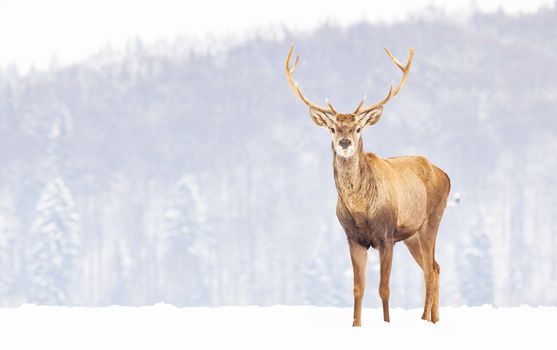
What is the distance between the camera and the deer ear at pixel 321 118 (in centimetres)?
1623

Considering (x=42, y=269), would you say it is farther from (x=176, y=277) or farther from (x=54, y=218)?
(x=176, y=277)

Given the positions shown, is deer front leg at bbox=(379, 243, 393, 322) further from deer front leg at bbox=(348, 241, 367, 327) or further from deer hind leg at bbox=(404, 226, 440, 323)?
deer hind leg at bbox=(404, 226, 440, 323)

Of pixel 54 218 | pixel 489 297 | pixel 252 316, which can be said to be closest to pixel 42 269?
pixel 54 218

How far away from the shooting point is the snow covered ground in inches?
574

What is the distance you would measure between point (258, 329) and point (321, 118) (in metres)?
2.46

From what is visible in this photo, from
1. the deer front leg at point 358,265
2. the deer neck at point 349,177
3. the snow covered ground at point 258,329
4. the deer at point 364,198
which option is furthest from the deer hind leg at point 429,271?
the deer neck at point 349,177

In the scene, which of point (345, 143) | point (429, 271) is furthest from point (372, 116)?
point (429, 271)

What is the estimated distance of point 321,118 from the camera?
1631 centimetres

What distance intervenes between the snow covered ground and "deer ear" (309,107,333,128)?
2252mm

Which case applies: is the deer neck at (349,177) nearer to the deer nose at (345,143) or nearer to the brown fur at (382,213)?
the brown fur at (382,213)

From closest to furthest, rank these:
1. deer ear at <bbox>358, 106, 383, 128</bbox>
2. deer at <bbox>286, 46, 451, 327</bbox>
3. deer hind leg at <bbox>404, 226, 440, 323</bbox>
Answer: deer at <bbox>286, 46, 451, 327</bbox>, deer ear at <bbox>358, 106, 383, 128</bbox>, deer hind leg at <bbox>404, 226, 440, 323</bbox>

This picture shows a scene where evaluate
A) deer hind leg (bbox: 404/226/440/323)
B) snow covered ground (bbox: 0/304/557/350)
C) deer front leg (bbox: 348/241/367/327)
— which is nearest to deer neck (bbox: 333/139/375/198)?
deer front leg (bbox: 348/241/367/327)

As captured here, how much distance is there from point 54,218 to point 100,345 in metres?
122

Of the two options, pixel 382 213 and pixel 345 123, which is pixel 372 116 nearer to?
pixel 345 123
